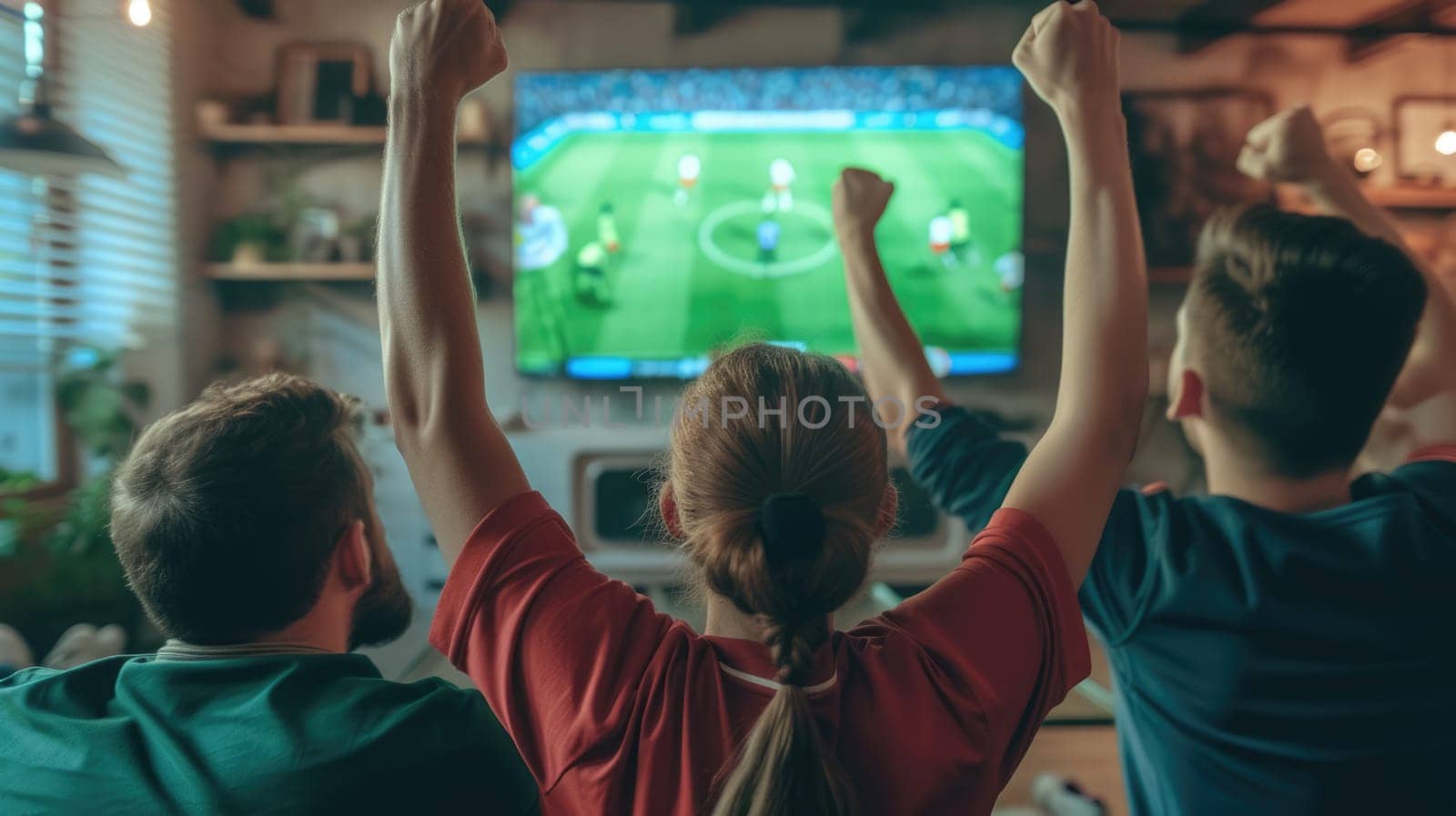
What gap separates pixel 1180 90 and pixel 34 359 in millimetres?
3257

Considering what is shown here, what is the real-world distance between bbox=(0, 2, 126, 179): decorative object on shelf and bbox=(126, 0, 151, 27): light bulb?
0.48m

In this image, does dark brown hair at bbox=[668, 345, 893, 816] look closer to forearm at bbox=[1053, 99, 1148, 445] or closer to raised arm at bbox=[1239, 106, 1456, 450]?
forearm at bbox=[1053, 99, 1148, 445]

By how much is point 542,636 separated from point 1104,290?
0.49 meters

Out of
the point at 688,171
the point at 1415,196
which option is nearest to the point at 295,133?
the point at 688,171

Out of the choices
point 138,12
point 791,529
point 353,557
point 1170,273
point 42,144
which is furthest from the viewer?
point 1170,273

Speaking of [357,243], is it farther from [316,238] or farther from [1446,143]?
[1446,143]

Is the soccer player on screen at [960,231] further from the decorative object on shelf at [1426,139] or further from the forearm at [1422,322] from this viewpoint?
the forearm at [1422,322]

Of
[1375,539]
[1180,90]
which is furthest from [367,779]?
[1180,90]

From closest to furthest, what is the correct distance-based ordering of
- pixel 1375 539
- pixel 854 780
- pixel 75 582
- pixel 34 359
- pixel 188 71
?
pixel 854 780 → pixel 1375 539 → pixel 75 582 → pixel 34 359 → pixel 188 71

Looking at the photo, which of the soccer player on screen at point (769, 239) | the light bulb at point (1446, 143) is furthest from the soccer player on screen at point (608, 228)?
the light bulb at point (1446, 143)

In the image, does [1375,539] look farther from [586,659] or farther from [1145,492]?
[586,659]

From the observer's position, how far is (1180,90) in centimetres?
273

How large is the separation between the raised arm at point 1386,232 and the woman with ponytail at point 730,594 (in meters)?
0.47

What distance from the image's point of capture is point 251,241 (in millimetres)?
2535
